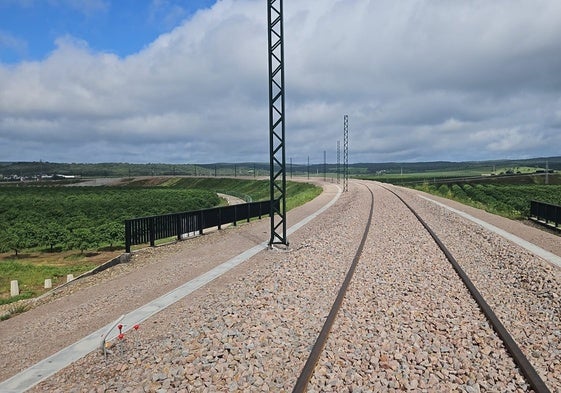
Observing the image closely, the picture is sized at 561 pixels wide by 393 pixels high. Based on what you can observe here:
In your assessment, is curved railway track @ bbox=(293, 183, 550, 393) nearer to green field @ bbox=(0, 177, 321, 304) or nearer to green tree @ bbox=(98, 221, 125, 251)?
green field @ bbox=(0, 177, 321, 304)

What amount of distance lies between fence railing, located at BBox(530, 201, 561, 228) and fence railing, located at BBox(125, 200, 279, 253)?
43.2 ft

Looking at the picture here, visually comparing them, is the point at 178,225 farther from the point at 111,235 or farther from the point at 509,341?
the point at 509,341

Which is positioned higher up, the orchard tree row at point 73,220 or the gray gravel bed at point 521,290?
the gray gravel bed at point 521,290

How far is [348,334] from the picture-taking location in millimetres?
6855

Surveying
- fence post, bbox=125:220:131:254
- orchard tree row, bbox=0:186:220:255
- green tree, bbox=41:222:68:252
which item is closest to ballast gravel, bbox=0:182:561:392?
fence post, bbox=125:220:131:254

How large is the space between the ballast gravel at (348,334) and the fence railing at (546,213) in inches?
441

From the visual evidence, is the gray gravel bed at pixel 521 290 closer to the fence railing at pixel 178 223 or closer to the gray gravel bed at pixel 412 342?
the gray gravel bed at pixel 412 342

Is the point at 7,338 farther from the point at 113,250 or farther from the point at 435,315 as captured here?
the point at 113,250

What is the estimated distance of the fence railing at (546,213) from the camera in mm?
21328

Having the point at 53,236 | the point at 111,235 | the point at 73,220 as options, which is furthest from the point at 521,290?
the point at 73,220

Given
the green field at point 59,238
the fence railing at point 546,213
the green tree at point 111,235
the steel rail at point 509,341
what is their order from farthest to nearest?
the green tree at point 111,235 → the fence railing at point 546,213 → the green field at point 59,238 → the steel rail at point 509,341

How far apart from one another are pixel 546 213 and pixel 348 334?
2045 cm

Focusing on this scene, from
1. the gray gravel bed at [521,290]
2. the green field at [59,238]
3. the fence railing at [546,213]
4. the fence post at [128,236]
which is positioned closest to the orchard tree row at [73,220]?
the green field at [59,238]

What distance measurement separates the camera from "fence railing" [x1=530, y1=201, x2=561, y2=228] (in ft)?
70.0
